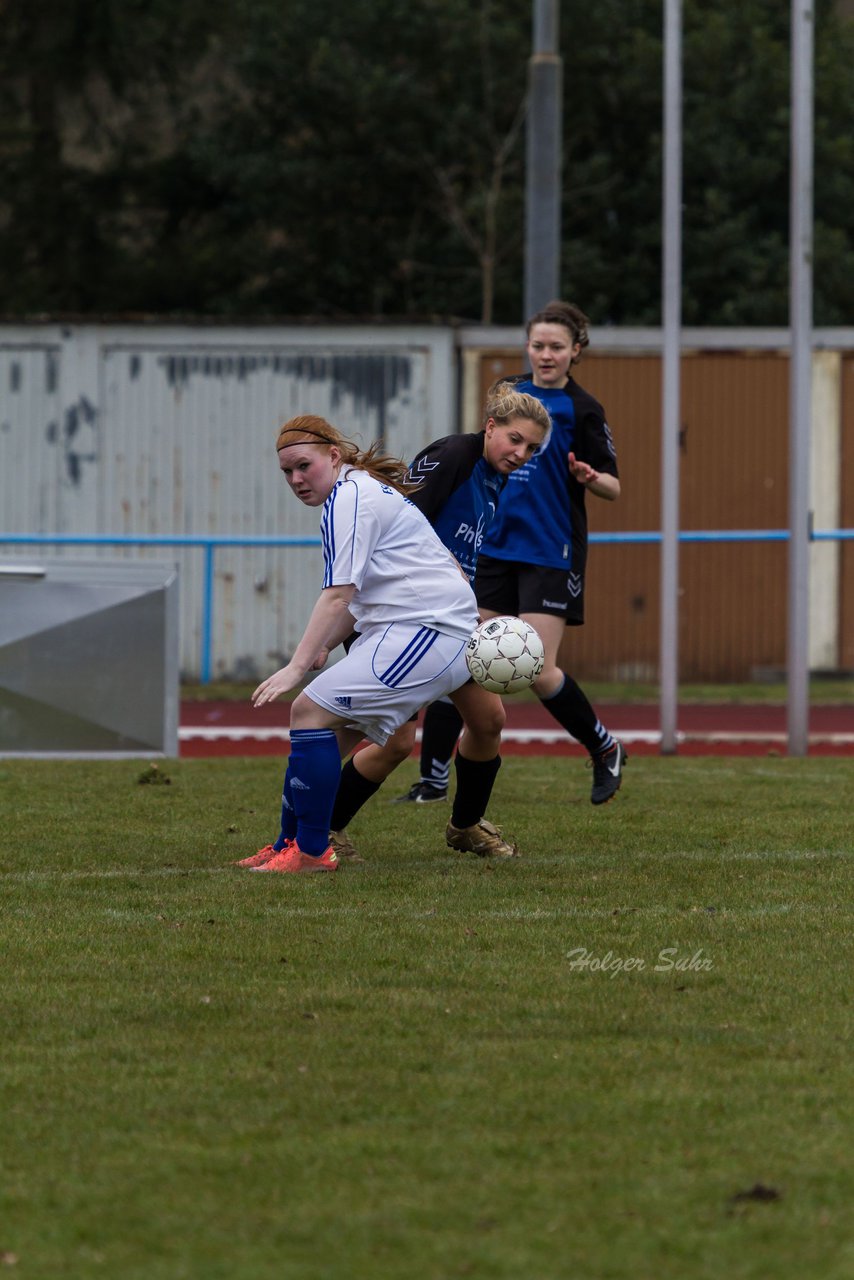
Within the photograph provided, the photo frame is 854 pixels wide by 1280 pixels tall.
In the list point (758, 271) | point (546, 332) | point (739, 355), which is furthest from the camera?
point (758, 271)

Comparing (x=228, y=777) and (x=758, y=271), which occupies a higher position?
(x=758, y=271)

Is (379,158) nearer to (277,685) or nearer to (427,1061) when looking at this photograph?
(277,685)

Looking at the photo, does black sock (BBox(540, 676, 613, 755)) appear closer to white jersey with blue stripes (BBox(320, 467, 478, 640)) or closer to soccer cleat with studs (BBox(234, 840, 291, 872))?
white jersey with blue stripes (BBox(320, 467, 478, 640))

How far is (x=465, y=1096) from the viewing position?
372cm

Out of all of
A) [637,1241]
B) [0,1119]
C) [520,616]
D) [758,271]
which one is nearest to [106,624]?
[520,616]

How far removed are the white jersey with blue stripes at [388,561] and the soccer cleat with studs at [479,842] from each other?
86cm

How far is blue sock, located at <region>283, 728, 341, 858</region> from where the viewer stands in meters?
6.10

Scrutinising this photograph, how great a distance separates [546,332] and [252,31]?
77.2 ft

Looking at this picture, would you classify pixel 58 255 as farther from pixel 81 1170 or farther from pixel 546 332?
pixel 81 1170

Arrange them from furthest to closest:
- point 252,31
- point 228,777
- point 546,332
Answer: point 252,31 < point 228,777 < point 546,332

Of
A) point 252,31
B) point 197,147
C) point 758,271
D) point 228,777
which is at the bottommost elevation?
point 228,777

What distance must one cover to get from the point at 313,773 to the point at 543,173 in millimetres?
10322

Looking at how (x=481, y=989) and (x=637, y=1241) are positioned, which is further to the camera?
(x=481, y=989)

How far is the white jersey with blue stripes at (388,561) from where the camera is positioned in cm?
593
